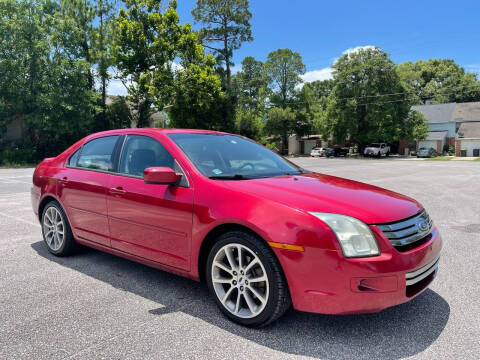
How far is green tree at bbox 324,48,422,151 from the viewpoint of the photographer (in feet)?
159

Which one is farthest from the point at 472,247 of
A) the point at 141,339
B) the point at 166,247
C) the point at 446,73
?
the point at 446,73

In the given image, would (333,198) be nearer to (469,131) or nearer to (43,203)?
(43,203)

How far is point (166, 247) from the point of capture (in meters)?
3.28

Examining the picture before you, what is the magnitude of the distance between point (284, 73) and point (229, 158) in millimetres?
60329

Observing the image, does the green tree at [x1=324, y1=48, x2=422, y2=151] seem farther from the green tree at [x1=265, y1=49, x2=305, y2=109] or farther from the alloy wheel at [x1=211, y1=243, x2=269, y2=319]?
the alloy wheel at [x1=211, y1=243, x2=269, y2=319]

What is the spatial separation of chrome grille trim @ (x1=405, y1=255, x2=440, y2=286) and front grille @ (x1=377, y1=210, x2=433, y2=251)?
175 mm

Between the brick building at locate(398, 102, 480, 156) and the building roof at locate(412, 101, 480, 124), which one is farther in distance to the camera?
the building roof at locate(412, 101, 480, 124)

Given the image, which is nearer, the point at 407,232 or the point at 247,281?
the point at 407,232

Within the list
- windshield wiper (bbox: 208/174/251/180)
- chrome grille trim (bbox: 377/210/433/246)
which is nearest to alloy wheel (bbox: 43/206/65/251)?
windshield wiper (bbox: 208/174/251/180)

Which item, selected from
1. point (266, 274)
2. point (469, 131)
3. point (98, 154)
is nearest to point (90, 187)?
point (98, 154)

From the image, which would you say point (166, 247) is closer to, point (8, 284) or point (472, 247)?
point (8, 284)

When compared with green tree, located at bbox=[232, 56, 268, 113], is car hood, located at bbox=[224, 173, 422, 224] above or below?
below

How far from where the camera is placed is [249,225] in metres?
2.70

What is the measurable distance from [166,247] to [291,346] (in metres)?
1.38
